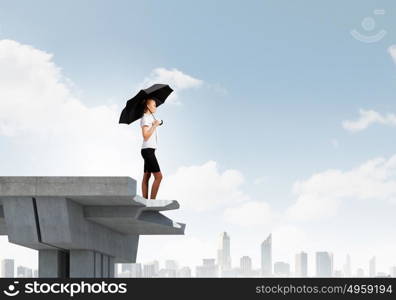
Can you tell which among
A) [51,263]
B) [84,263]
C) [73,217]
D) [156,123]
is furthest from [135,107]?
[51,263]

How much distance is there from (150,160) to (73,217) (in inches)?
102

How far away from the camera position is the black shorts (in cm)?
2055

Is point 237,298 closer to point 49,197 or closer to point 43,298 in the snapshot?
point 43,298

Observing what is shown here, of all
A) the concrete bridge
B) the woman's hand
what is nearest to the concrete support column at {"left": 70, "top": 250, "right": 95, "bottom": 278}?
the concrete bridge

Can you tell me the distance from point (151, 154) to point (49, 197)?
314cm

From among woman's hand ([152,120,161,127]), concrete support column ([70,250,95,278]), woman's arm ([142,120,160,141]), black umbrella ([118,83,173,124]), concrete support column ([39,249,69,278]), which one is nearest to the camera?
woman's arm ([142,120,160,141])

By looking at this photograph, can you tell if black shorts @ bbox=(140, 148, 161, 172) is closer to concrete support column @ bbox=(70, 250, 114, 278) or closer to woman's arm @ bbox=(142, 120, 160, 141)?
woman's arm @ bbox=(142, 120, 160, 141)

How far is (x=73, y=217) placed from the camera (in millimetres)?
19594

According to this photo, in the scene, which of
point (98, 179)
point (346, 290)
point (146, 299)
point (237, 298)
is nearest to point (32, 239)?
point (98, 179)

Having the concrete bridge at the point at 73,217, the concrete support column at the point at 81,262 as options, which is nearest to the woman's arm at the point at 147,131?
the concrete bridge at the point at 73,217

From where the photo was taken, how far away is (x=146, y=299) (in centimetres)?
1537

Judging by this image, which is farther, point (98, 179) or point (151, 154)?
point (151, 154)

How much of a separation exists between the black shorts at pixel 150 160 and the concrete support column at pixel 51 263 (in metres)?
4.49

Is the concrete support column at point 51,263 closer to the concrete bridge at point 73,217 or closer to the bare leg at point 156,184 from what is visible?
the concrete bridge at point 73,217
